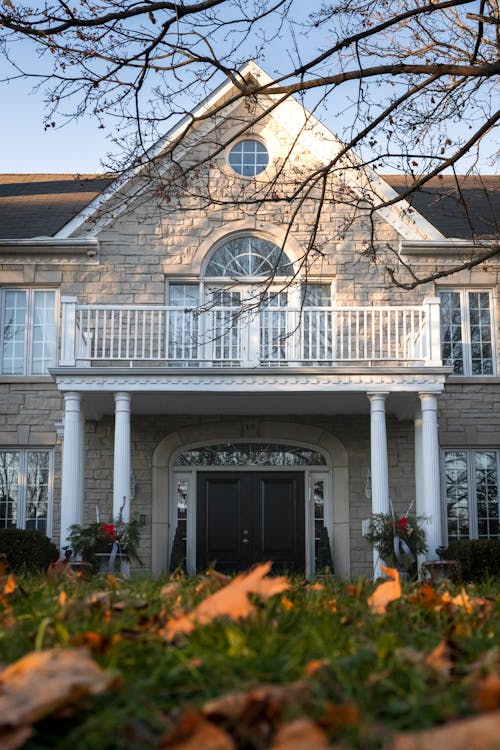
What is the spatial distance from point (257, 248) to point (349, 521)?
481 centimetres

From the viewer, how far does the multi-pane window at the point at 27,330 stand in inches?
610

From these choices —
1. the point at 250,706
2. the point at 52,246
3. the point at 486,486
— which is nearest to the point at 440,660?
the point at 250,706

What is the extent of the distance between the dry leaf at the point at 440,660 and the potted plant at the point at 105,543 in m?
9.85

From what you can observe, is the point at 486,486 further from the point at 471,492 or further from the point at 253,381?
the point at 253,381

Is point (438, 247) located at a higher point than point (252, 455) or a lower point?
higher

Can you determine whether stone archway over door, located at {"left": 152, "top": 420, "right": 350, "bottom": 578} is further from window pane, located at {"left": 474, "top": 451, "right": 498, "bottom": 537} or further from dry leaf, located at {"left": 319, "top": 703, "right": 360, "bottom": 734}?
dry leaf, located at {"left": 319, "top": 703, "right": 360, "bottom": 734}

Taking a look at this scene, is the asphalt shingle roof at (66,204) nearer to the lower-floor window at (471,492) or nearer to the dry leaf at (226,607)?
the lower-floor window at (471,492)

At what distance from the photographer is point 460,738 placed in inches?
65.1

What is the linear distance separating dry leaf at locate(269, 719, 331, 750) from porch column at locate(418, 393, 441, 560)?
1149cm

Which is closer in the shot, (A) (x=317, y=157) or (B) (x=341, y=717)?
(B) (x=341, y=717)

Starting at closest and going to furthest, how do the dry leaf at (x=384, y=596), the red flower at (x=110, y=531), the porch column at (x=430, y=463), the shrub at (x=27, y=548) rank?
the dry leaf at (x=384, y=596)
the shrub at (x=27, y=548)
the red flower at (x=110, y=531)
the porch column at (x=430, y=463)

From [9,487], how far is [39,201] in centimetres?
557

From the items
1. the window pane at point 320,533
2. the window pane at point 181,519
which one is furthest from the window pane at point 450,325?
the window pane at point 181,519

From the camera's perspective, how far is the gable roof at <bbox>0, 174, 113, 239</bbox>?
52.6 feet
